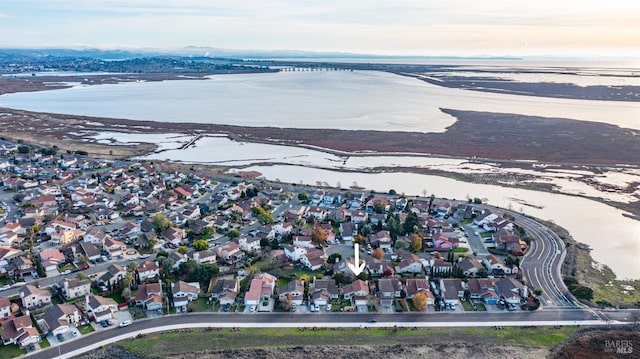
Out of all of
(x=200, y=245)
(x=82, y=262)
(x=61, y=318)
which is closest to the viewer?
(x=61, y=318)

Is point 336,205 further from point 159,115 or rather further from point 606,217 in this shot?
point 159,115

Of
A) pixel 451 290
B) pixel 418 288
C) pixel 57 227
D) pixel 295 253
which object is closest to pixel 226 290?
pixel 295 253

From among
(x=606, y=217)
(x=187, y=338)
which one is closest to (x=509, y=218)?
(x=606, y=217)

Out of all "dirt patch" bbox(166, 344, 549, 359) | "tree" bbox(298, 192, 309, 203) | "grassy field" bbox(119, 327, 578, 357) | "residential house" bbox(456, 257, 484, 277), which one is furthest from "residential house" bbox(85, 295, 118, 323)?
"residential house" bbox(456, 257, 484, 277)

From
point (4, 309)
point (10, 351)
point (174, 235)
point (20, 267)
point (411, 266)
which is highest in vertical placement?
point (174, 235)

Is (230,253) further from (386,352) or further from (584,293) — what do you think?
(584,293)

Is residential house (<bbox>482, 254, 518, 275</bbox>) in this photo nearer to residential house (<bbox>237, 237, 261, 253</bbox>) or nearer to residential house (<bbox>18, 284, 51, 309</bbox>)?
residential house (<bbox>237, 237, 261, 253</bbox>)

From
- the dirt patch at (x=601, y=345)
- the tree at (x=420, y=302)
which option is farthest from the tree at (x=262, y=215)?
the dirt patch at (x=601, y=345)
